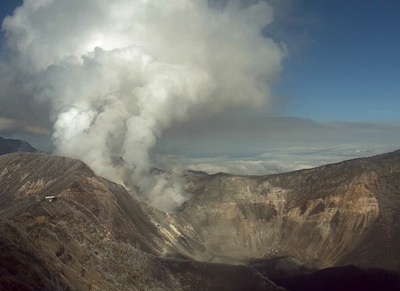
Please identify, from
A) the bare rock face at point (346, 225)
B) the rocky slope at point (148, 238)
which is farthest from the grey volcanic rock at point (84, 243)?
the bare rock face at point (346, 225)

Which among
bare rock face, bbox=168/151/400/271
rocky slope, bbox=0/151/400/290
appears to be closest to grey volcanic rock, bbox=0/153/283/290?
rocky slope, bbox=0/151/400/290

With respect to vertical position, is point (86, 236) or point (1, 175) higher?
point (1, 175)

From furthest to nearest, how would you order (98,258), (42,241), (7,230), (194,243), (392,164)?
(392,164), (194,243), (98,258), (42,241), (7,230)

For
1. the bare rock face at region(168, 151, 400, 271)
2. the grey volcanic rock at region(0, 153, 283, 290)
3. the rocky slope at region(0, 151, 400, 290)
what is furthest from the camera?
the bare rock face at region(168, 151, 400, 271)

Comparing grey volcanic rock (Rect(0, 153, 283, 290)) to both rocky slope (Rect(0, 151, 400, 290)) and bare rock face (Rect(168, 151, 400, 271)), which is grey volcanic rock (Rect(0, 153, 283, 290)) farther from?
bare rock face (Rect(168, 151, 400, 271))

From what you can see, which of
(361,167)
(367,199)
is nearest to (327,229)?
(367,199)

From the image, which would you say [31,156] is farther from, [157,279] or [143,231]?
[157,279]

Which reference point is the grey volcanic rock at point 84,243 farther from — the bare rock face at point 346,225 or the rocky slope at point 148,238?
the bare rock face at point 346,225
